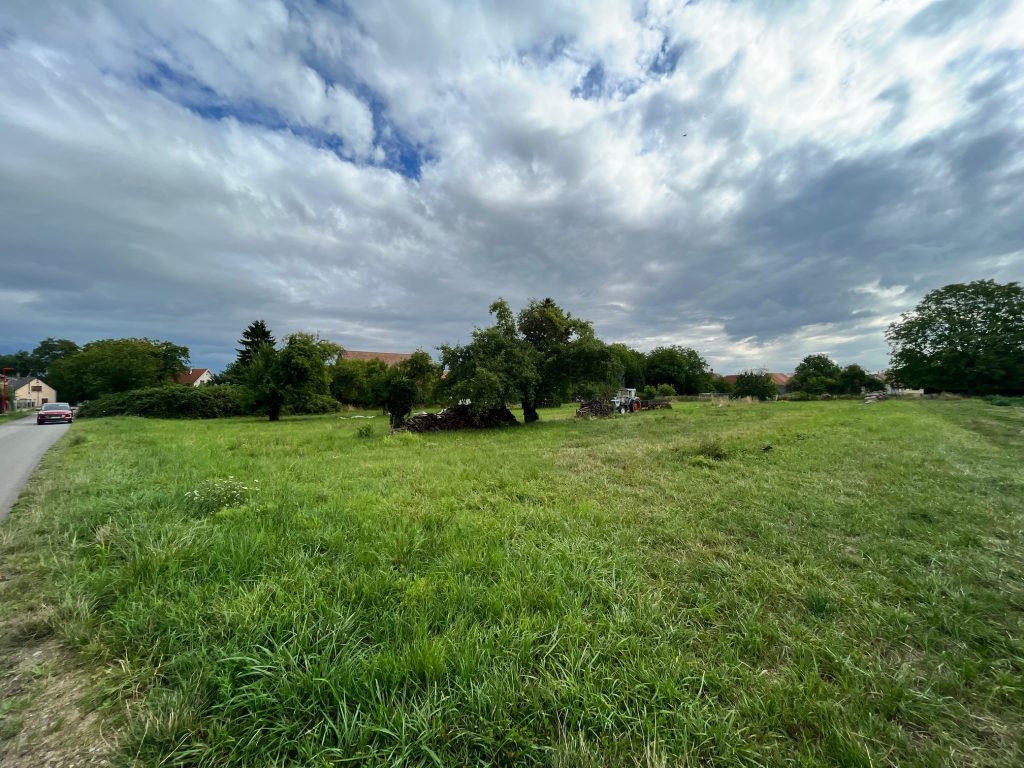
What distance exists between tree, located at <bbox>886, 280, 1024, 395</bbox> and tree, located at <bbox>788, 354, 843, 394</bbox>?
12834mm

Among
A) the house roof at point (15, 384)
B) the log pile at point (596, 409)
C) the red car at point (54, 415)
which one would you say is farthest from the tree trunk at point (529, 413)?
the house roof at point (15, 384)

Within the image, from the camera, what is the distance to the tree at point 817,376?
56281 millimetres

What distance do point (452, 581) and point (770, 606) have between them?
91.2 inches

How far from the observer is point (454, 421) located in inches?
655

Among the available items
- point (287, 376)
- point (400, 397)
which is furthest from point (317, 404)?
point (400, 397)

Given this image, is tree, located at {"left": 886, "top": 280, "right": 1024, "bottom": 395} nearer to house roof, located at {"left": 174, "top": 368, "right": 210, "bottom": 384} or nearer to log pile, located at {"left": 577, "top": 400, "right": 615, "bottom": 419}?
log pile, located at {"left": 577, "top": 400, "right": 615, "bottom": 419}

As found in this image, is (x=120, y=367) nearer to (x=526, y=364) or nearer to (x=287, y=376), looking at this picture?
(x=287, y=376)

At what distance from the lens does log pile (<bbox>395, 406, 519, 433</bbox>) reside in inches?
633


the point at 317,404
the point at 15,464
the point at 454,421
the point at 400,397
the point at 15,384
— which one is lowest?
the point at 15,464

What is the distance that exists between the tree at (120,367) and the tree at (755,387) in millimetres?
63616

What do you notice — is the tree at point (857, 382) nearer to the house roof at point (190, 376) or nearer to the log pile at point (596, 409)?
the log pile at point (596, 409)

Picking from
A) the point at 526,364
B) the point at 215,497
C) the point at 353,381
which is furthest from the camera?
the point at 353,381

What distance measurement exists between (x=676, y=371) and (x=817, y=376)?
19721 millimetres

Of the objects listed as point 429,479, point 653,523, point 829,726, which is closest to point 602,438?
point 429,479
